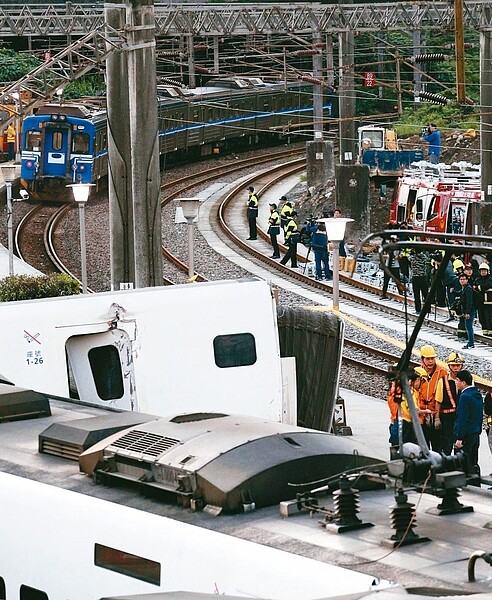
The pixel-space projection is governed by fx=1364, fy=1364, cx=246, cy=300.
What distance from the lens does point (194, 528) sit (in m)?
7.10

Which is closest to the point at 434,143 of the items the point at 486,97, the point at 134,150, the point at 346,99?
the point at 346,99

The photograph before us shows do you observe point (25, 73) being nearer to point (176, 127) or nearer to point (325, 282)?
point (176, 127)

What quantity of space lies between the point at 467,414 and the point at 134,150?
6.34m

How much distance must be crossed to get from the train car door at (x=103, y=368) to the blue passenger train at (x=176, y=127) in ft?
62.4

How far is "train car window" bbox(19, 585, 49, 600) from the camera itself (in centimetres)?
788

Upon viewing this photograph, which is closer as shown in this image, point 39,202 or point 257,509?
point 257,509

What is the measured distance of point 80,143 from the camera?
4238 cm

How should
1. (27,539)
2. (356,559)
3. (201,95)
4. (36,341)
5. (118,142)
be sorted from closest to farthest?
(356,559) → (27,539) → (36,341) → (118,142) → (201,95)

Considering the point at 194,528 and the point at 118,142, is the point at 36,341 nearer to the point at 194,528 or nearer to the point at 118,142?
the point at 118,142

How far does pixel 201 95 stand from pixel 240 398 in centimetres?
3996

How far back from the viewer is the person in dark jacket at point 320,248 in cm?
3179

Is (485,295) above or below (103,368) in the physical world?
below

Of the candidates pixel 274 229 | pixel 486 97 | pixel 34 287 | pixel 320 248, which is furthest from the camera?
pixel 274 229

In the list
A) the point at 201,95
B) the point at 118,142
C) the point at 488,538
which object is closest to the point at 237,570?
the point at 488,538
